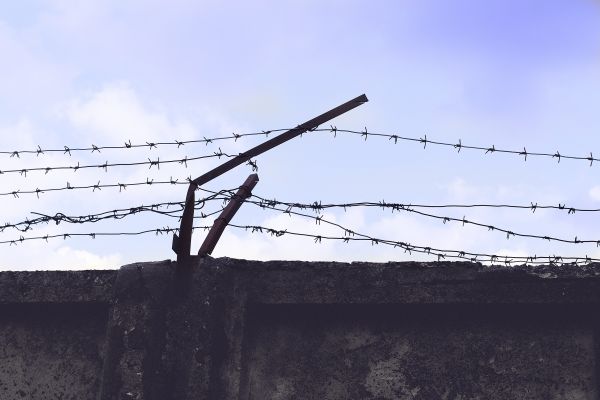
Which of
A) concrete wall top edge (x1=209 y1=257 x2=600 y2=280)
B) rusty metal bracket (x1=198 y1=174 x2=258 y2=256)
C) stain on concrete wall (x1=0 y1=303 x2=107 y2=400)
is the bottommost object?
stain on concrete wall (x1=0 y1=303 x2=107 y2=400)

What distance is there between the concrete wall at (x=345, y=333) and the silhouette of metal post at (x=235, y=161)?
0.50 feet

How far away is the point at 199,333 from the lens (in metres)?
6.09

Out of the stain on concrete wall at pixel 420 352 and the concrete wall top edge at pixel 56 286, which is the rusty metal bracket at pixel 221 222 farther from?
the concrete wall top edge at pixel 56 286

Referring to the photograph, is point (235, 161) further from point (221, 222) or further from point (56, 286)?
point (56, 286)

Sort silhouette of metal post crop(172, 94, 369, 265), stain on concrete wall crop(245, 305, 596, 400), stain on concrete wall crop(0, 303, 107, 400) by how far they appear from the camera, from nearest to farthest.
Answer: stain on concrete wall crop(245, 305, 596, 400) → silhouette of metal post crop(172, 94, 369, 265) → stain on concrete wall crop(0, 303, 107, 400)

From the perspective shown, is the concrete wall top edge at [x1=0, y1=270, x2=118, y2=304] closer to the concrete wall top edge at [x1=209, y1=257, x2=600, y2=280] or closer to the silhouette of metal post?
the silhouette of metal post

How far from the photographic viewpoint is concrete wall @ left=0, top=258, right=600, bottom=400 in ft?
19.7

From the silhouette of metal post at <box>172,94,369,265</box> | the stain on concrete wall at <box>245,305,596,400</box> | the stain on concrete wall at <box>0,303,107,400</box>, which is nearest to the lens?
the stain on concrete wall at <box>245,305,596,400</box>

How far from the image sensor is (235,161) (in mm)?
6352

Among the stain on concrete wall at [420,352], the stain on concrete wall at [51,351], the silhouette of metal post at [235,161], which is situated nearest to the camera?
the stain on concrete wall at [420,352]

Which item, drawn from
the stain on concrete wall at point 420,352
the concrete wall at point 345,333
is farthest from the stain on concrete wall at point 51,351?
the stain on concrete wall at point 420,352

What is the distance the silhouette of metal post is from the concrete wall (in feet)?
0.50

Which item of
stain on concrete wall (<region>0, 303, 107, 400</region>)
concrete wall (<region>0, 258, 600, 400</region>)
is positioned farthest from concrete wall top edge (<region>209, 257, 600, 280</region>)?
stain on concrete wall (<region>0, 303, 107, 400</region>)

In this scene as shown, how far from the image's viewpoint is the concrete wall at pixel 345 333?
19.7ft
